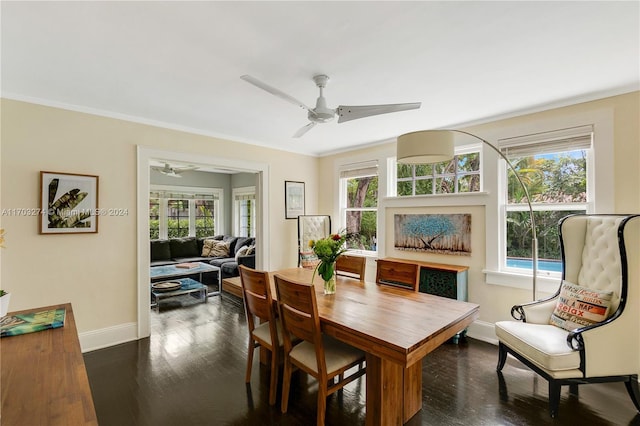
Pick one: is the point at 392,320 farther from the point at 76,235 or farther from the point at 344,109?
→ the point at 76,235

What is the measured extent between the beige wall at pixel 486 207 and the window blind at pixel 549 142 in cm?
12

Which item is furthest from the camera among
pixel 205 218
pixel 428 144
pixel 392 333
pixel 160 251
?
pixel 205 218

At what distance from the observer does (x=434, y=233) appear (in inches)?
154

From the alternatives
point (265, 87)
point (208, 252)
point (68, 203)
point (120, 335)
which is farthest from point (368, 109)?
point (208, 252)

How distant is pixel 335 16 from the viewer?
1.69m

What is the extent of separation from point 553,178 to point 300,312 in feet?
9.64

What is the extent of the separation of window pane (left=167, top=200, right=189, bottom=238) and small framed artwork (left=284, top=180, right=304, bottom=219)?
3.67 meters

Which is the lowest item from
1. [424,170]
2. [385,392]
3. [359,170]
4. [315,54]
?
[385,392]

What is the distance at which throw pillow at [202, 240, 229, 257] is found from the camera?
670 cm

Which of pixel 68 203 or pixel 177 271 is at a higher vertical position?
pixel 68 203

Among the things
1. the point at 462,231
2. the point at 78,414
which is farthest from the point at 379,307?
the point at 462,231

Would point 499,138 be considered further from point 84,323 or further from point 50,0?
point 84,323

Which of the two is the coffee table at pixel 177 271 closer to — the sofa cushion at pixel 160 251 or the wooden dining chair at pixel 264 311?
the sofa cushion at pixel 160 251

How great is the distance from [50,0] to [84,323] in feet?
9.62
